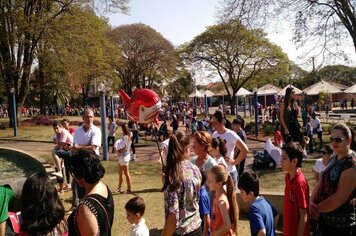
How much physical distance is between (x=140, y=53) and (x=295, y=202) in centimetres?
4706

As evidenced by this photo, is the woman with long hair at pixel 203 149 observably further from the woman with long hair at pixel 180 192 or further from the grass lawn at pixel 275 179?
the grass lawn at pixel 275 179

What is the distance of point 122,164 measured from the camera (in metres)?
8.90

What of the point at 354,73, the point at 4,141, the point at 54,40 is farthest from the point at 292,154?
the point at 354,73

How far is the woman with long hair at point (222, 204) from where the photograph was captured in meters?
3.93

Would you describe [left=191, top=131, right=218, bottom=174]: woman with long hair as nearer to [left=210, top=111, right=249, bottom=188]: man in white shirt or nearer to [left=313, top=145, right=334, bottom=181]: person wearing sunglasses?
[left=210, top=111, right=249, bottom=188]: man in white shirt

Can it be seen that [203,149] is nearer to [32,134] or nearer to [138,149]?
[138,149]

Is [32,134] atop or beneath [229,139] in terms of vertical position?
beneath

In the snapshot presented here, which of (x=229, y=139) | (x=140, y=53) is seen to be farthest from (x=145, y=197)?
(x=140, y=53)

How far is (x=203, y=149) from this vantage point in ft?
15.3

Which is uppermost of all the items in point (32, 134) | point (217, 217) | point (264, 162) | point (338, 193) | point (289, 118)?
point (289, 118)

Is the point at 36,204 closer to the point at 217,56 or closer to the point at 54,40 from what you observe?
the point at 54,40

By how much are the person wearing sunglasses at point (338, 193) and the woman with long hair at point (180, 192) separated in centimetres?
103

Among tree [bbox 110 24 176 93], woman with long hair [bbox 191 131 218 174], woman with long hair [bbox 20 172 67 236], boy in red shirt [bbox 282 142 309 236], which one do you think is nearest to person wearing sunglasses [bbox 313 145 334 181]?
woman with long hair [bbox 191 131 218 174]

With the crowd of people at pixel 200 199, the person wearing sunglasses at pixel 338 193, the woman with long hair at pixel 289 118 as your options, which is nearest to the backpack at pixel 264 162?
the woman with long hair at pixel 289 118
